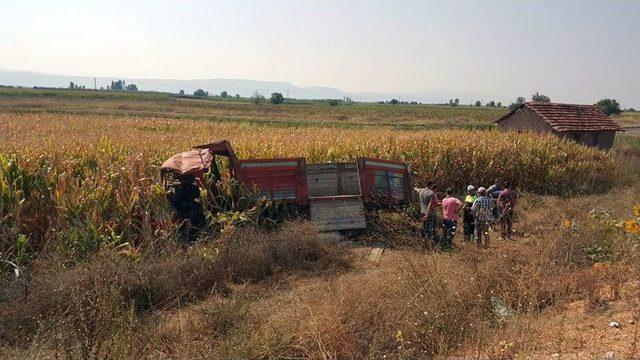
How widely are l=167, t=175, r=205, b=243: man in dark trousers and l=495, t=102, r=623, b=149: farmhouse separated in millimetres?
17061

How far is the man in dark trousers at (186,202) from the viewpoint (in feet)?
26.7

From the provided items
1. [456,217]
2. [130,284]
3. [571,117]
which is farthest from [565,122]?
[130,284]

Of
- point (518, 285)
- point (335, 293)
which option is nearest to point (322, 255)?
point (335, 293)

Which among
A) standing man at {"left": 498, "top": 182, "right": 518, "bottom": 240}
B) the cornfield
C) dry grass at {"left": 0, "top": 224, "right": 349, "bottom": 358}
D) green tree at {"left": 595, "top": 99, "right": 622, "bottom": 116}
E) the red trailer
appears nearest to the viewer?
dry grass at {"left": 0, "top": 224, "right": 349, "bottom": 358}

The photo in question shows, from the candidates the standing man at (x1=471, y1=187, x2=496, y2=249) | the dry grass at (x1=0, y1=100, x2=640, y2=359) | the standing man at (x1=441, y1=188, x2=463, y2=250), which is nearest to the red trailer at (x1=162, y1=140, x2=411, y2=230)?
the dry grass at (x1=0, y1=100, x2=640, y2=359)

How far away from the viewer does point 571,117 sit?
21.6 metres

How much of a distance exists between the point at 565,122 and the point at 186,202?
18.7m

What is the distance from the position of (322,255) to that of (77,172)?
17.7 feet

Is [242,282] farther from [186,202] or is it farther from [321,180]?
[321,180]

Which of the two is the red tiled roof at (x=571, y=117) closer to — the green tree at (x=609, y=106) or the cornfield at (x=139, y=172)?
the cornfield at (x=139, y=172)

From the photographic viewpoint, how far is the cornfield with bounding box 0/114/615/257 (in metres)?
7.23

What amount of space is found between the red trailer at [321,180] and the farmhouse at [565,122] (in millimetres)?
12755

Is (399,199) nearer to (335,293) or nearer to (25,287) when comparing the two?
(335,293)

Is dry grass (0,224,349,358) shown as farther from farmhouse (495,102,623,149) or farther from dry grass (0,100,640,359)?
farmhouse (495,102,623,149)
